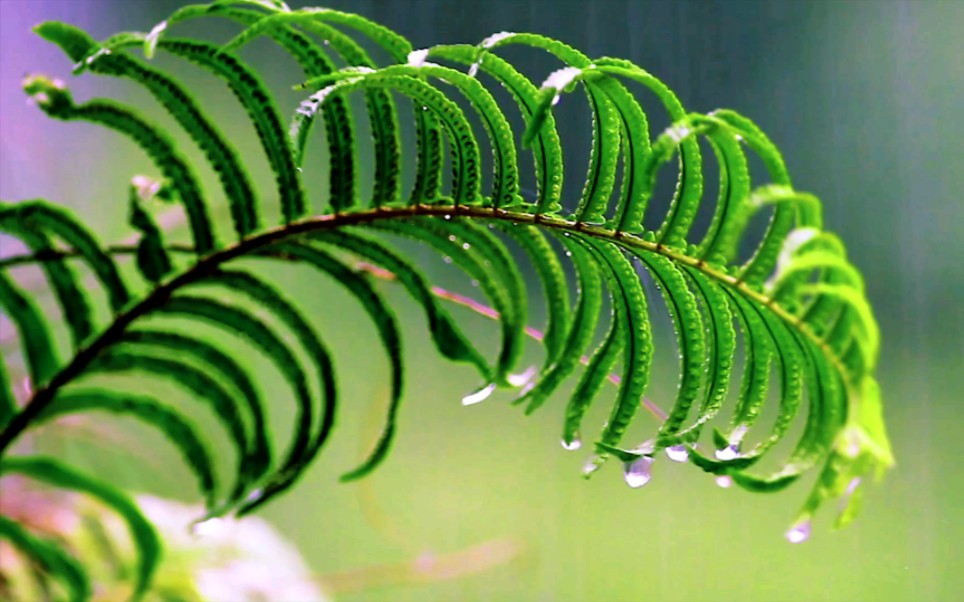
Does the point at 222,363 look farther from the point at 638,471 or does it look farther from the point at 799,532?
the point at 799,532

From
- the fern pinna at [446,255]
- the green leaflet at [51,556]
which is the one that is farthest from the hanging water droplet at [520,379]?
the green leaflet at [51,556]

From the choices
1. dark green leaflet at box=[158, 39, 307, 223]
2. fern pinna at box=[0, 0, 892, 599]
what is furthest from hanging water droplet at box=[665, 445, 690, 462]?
dark green leaflet at box=[158, 39, 307, 223]

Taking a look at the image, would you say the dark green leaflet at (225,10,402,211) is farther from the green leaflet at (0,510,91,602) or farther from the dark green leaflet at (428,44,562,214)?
the green leaflet at (0,510,91,602)

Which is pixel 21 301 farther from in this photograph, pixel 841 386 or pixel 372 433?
pixel 372 433

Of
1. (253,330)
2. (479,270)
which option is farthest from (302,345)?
(479,270)

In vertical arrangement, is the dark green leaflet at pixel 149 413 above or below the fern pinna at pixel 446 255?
below

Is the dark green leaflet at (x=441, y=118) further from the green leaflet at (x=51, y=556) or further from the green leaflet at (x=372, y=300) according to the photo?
the green leaflet at (x=51, y=556)

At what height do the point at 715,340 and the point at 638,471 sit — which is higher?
the point at 715,340

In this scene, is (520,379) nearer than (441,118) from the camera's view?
No
